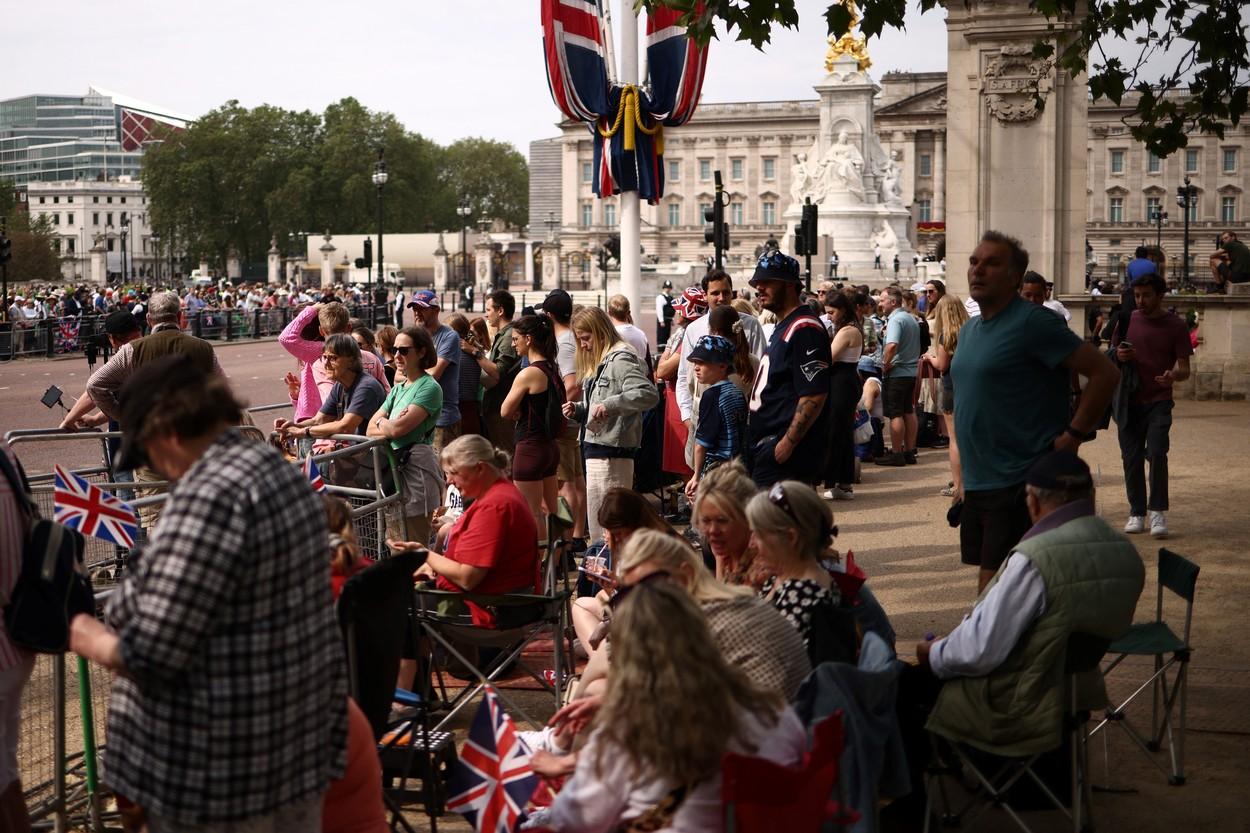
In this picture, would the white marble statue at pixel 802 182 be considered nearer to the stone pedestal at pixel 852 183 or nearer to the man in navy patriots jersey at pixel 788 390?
the stone pedestal at pixel 852 183

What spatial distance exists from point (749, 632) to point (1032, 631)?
3.61ft

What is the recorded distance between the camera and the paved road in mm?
17531

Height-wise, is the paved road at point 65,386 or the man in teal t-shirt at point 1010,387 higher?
the man in teal t-shirt at point 1010,387

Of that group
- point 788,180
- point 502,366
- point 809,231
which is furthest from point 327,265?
point 502,366

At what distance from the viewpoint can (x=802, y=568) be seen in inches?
205

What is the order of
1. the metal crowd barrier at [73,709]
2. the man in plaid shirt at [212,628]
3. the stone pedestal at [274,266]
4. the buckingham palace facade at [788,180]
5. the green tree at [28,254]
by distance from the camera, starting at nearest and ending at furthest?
the man in plaid shirt at [212,628] < the metal crowd barrier at [73,709] < the stone pedestal at [274,266] < the buckingham palace facade at [788,180] < the green tree at [28,254]

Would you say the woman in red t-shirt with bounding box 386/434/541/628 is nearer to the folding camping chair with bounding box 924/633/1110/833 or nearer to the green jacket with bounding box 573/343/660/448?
the folding camping chair with bounding box 924/633/1110/833

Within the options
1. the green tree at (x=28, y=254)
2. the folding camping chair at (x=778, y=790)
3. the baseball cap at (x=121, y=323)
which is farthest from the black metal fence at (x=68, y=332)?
the green tree at (x=28, y=254)

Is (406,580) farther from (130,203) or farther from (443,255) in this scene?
(130,203)

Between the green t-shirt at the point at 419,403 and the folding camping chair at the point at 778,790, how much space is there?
5.35 meters

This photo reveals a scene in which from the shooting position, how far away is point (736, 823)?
12.1 ft

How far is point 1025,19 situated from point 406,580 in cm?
1564

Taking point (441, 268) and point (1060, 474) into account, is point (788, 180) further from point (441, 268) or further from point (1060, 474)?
point (1060, 474)

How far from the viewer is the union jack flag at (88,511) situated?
4.87 metres
